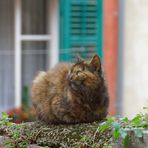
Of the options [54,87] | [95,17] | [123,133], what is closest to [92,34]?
[95,17]

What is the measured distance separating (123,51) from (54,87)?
6.68m

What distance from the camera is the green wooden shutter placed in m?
10.6

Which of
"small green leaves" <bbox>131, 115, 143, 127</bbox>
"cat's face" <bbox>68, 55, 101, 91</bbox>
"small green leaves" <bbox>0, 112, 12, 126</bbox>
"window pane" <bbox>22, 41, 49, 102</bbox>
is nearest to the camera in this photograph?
"small green leaves" <bbox>131, 115, 143, 127</bbox>

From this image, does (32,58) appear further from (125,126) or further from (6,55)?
(125,126)

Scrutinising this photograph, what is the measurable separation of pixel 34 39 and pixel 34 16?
335mm

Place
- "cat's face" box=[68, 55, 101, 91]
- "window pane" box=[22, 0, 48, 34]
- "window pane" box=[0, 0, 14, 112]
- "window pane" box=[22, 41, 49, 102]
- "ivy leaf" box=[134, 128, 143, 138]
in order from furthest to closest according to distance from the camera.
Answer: "window pane" box=[22, 41, 49, 102], "window pane" box=[22, 0, 48, 34], "window pane" box=[0, 0, 14, 112], "cat's face" box=[68, 55, 101, 91], "ivy leaf" box=[134, 128, 143, 138]

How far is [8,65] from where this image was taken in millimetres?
10766

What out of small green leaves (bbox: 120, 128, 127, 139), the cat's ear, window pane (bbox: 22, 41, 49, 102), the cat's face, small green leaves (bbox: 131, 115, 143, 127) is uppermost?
the cat's ear

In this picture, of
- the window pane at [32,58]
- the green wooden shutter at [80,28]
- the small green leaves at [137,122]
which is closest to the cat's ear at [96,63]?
the small green leaves at [137,122]

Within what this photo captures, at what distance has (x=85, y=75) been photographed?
401 centimetres

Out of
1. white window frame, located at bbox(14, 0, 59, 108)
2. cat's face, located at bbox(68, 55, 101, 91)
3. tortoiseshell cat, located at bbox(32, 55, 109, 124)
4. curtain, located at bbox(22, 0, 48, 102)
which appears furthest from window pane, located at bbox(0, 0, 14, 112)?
cat's face, located at bbox(68, 55, 101, 91)

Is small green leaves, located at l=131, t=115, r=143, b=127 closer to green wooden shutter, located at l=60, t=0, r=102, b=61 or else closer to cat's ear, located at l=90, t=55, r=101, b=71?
cat's ear, located at l=90, t=55, r=101, b=71

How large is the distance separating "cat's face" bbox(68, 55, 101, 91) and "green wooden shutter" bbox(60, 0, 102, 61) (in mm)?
6569

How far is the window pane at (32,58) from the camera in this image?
10.9 m
